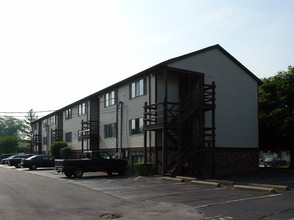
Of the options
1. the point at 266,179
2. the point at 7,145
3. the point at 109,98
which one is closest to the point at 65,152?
the point at 109,98

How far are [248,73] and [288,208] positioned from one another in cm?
1873

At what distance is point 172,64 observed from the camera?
22812 millimetres

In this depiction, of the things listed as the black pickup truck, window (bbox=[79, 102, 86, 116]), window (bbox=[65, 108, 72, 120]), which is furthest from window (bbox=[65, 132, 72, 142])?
the black pickup truck

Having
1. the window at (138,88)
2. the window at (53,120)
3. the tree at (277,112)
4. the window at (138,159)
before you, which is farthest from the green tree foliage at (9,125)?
the tree at (277,112)

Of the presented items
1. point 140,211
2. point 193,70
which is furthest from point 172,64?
point 140,211

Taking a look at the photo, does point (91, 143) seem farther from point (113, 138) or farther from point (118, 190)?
point (118, 190)

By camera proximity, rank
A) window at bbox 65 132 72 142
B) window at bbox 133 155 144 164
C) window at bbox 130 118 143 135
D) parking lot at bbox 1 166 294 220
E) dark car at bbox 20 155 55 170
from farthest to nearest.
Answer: window at bbox 65 132 72 142 → dark car at bbox 20 155 55 170 → window at bbox 130 118 143 135 → window at bbox 133 155 144 164 → parking lot at bbox 1 166 294 220

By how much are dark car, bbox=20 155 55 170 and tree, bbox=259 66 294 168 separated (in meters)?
20.7

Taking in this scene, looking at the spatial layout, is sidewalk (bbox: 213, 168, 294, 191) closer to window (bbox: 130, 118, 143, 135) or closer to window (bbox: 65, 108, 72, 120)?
window (bbox: 130, 118, 143, 135)

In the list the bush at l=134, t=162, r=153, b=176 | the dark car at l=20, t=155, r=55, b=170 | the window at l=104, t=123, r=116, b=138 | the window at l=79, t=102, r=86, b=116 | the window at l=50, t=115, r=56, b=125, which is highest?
the window at l=79, t=102, r=86, b=116

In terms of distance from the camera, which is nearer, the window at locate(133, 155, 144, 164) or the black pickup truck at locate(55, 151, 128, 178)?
the black pickup truck at locate(55, 151, 128, 178)

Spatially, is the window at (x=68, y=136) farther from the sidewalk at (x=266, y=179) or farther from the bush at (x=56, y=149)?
the sidewalk at (x=266, y=179)

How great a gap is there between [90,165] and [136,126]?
5.40 m

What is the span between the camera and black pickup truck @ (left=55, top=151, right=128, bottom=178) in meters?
22.0
